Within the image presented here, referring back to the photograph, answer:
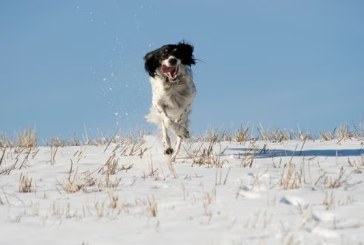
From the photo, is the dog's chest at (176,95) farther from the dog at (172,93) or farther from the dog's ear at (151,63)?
the dog's ear at (151,63)

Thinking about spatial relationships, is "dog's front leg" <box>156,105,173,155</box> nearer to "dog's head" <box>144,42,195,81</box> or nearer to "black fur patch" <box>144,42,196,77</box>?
"dog's head" <box>144,42,195,81</box>

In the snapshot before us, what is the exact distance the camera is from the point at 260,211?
350cm

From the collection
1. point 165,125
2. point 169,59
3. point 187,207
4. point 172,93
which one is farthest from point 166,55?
point 187,207

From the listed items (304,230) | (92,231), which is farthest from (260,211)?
(92,231)

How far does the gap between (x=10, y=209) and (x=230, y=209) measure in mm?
1595

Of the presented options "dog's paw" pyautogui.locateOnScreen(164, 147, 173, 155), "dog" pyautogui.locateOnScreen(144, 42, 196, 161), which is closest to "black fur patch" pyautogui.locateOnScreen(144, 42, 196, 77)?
"dog" pyautogui.locateOnScreen(144, 42, 196, 161)

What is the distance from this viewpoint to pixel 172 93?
8.74m

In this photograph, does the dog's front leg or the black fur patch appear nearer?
the dog's front leg

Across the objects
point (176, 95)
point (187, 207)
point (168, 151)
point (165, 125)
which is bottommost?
point (187, 207)

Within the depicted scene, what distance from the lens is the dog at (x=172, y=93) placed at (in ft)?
28.2

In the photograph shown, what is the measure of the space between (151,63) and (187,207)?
5.94 m

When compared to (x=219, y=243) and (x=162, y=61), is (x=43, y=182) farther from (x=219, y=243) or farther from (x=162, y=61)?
(x=162, y=61)

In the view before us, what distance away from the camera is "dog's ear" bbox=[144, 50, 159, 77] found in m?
9.39

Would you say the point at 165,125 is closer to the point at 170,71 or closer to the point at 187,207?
the point at 170,71
